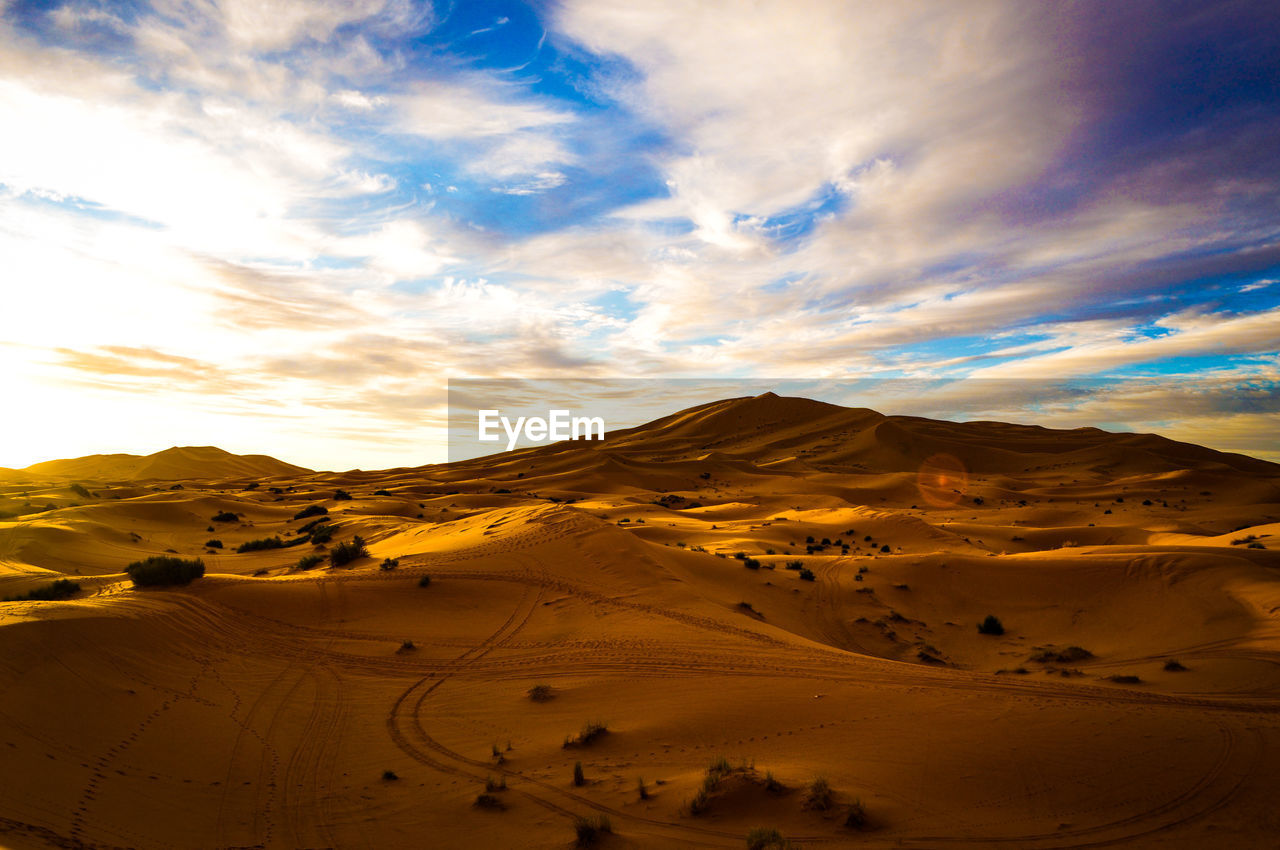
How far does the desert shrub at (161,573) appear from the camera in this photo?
14.3 metres

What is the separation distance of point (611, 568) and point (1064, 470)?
64.6m

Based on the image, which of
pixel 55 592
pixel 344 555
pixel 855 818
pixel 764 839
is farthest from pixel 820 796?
pixel 344 555

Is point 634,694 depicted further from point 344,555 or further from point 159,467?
point 159,467

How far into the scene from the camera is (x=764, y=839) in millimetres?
5598

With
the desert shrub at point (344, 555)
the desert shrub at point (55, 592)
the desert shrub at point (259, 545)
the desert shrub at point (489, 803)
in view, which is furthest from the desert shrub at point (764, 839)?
the desert shrub at point (259, 545)

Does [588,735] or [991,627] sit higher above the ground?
[588,735]

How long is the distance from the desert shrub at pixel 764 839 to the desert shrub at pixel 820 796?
639 millimetres

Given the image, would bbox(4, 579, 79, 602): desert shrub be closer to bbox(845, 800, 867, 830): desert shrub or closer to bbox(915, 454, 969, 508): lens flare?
bbox(845, 800, 867, 830): desert shrub

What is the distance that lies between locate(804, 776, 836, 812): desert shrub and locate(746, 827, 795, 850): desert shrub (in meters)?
0.64

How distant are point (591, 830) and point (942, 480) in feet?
191

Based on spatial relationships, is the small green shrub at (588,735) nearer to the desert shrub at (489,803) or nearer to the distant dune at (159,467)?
the desert shrub at (489,803)

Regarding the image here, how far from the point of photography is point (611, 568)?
1875cm

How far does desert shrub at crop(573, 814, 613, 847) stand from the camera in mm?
5883

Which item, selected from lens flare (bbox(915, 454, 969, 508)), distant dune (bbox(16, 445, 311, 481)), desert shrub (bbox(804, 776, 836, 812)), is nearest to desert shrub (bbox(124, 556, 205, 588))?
desert shrub (bbox(804, 776, 836, 812))
